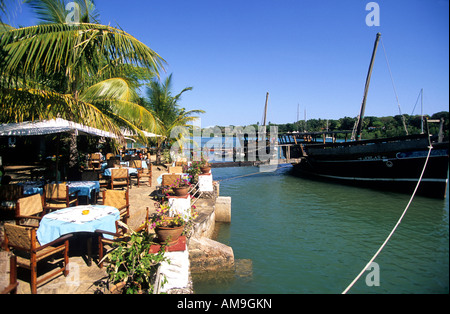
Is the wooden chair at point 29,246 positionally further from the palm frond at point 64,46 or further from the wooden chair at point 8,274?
the palm frond at point 64,46

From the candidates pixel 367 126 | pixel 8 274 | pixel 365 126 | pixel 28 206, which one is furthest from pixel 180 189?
pixel 367 126

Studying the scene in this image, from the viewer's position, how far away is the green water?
561 cm

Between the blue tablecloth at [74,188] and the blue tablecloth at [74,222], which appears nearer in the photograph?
the blue tablecloth at [74,222]

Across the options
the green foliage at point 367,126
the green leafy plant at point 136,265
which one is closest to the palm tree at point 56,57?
the green leafy plant at point 136,265

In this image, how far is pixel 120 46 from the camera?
210 inches

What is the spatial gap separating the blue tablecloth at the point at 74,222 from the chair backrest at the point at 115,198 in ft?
3.07

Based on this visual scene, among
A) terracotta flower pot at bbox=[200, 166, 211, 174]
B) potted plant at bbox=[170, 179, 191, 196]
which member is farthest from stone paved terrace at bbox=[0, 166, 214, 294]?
terracotta flower pot at bbox=[200, 166, 211, 174]

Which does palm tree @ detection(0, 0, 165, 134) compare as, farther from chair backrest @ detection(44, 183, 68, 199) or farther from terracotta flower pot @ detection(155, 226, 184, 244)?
terracotta flower pot @ detection(155, 226, 184, 244)

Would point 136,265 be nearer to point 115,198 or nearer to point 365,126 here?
point 115,198

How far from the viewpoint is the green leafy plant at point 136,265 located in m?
3.36

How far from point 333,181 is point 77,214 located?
19258 mm

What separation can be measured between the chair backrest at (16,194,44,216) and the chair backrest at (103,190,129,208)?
1.34m
